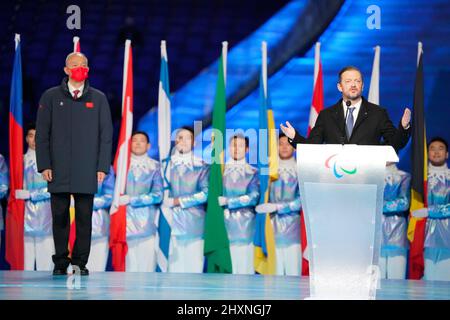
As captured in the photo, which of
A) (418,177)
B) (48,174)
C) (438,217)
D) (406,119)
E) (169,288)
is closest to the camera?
(406,119)

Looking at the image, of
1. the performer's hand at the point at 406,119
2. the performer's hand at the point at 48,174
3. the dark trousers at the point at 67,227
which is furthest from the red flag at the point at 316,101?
the performer's hand at the point at 406,119

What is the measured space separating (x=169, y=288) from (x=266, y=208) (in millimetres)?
2784

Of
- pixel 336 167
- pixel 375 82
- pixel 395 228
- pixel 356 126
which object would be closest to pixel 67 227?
pixel 356 126

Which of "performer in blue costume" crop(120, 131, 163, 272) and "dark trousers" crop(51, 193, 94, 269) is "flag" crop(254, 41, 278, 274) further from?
"dark trousers" crop(51, 193, 94, 269)

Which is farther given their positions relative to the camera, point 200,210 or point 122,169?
point 200,210

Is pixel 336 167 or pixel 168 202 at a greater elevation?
pixel 336 167

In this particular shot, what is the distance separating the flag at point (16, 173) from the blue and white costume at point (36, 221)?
0.17 ft

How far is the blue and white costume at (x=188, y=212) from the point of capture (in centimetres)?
761

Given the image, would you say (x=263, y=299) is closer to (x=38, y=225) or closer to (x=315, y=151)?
(x=315, y=151)

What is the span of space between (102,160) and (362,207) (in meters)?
2.12

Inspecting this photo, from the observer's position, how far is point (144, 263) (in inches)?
303

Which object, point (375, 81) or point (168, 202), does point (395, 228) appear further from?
point (168, 202)

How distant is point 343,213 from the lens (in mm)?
3992

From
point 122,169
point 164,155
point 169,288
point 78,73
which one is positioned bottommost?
point 169,288
